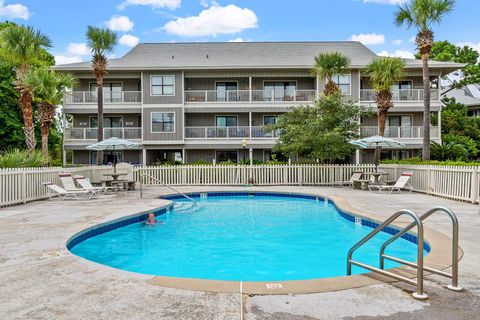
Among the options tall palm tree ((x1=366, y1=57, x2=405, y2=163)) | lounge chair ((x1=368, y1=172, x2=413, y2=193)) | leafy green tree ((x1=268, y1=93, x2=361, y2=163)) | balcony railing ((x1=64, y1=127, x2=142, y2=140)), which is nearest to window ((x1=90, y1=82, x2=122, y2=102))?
balcony railing ((x1=64, y1=127, x2=142, y2=140))

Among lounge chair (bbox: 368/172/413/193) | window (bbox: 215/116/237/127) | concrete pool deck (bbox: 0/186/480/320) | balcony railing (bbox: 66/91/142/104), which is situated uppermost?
balcony railing (bbox: 66/91/142/104)

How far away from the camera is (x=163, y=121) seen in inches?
993

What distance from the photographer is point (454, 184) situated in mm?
12273

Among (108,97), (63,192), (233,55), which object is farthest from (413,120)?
(63,192)

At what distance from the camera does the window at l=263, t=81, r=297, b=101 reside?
25656 mm

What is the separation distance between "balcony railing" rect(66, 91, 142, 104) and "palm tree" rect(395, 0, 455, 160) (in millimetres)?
18200

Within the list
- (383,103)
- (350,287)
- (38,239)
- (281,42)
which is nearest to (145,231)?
(38,239)

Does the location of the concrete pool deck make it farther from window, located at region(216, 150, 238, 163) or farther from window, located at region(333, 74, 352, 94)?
window, located at region(333, 74, 352, 94)

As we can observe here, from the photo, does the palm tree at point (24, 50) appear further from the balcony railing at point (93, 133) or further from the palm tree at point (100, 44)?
the balcony railing at point (93, 133)

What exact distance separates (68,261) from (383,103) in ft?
66.3

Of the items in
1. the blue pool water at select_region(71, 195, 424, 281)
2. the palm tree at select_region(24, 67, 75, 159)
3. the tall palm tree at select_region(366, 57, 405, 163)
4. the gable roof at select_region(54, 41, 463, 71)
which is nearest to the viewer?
the blue pool water at select_region(71, 195, 424, 281)

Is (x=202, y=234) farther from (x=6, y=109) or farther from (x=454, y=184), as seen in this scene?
(x=6, y=109)

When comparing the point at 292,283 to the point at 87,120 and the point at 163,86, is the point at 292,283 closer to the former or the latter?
the point at 163,86

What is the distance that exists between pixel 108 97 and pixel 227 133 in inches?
375
